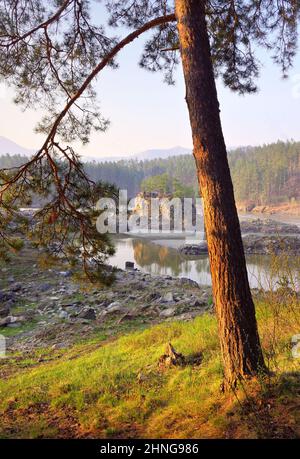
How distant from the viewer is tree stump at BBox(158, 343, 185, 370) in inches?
196

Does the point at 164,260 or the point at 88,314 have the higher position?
the point at 88,314

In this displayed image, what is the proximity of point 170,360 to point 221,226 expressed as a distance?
2.41m

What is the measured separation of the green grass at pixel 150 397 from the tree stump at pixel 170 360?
5.3 inches

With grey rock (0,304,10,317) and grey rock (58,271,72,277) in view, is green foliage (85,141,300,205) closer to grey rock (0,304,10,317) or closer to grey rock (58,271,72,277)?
grey rock (58,271,72,277)

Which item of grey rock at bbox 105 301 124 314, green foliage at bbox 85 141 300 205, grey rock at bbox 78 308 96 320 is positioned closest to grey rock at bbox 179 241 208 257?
grey rock at bbox 105 301 124 314

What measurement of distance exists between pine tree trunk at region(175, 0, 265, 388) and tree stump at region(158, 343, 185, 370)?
A: 153 centimetres

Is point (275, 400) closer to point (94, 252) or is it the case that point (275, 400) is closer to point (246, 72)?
point (94, 252)

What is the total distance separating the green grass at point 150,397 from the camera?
304cm

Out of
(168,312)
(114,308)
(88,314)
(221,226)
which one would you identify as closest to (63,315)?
(88,314)

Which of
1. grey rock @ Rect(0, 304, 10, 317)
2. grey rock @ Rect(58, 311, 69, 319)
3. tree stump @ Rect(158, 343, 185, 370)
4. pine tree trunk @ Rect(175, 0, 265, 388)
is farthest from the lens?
grey rock @ Rect(0, 304, 10, 317)

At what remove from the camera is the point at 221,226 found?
3529mm

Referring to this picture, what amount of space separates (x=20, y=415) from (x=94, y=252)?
88.1 inches

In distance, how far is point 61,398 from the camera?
4402mm

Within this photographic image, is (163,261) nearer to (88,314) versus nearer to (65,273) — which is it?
(65,273)
